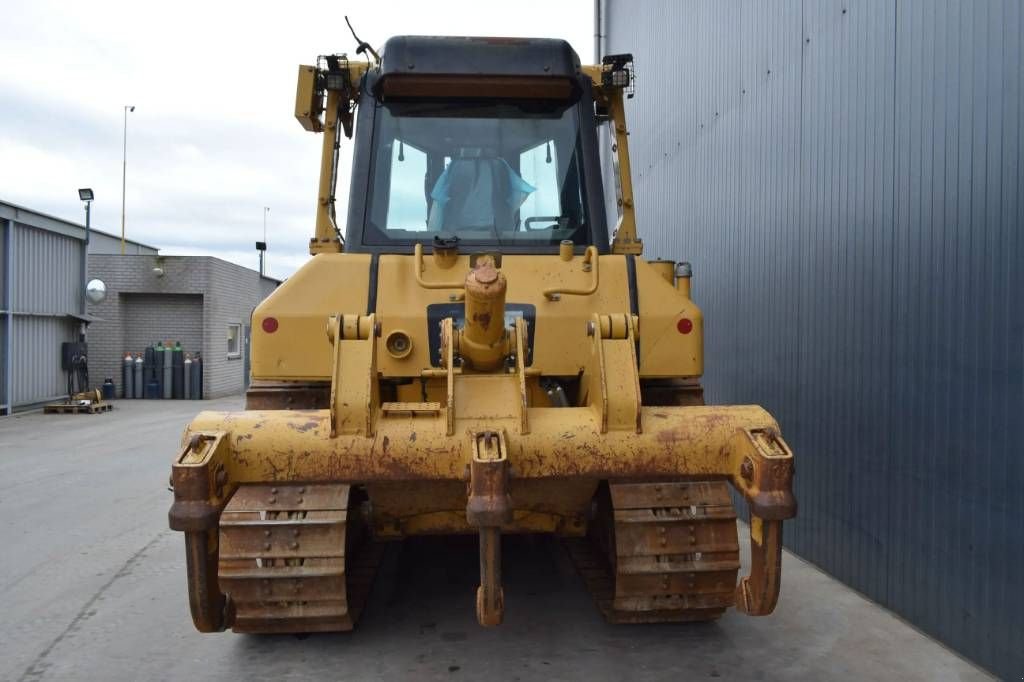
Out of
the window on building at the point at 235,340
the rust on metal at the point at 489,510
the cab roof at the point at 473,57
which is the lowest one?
the rust on metal at the point at 489,510

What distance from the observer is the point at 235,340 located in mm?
25078

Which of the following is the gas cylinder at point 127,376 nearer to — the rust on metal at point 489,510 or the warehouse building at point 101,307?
the warehouse building at point 101,307

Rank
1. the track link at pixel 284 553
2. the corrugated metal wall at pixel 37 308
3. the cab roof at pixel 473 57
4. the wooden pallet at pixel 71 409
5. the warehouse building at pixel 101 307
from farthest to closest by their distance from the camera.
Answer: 1. the wooden pallet at pixel 71 409
2. the warehouse building at pixel 101 307
3. the corrugated metal wall at pixel 37 308
4. the cab roof at pixel 473 57
5. the track link at pixel 284 553

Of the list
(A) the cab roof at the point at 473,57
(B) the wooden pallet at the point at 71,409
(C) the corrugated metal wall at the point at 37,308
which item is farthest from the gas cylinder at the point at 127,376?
(A) the cab roof at the point at 473,57

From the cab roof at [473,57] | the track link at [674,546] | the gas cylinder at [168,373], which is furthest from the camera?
the gas cylinder at [168,373]

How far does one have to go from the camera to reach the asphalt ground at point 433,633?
13.2 ft

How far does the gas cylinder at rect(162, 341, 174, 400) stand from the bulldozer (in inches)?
703

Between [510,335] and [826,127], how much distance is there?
3207 millimetres

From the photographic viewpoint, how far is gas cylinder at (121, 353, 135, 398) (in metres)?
21.1

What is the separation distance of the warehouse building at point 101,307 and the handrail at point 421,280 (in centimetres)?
1509

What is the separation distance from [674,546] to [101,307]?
69.5 feet

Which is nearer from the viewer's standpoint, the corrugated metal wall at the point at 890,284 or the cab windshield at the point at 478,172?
the corrugated metal wall at the point at 890,284

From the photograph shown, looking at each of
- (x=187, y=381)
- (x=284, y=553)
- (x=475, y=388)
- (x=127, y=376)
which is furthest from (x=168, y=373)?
(x=475, y=388)

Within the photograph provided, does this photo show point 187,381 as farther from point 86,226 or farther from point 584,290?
point 584,290
